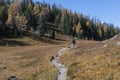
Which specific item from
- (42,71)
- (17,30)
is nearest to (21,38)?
(17,30)

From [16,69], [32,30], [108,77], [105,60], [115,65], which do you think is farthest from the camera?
[32,30]

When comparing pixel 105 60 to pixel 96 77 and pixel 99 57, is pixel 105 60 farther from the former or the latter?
pixel 96 77

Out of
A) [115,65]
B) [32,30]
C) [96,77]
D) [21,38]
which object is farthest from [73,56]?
[32,30]

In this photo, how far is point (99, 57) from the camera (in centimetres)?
4506

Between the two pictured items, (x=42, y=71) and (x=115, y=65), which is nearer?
(x=115, y=65)

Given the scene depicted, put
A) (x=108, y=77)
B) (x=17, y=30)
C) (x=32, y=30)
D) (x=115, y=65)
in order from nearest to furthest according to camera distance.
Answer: (x=108, y=77) → (x=115, y=65) → (x=17, y=30) → (x=32, y=30)

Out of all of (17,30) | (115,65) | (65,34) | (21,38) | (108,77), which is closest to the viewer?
(108,77)

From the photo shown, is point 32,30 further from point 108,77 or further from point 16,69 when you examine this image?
point 108,77

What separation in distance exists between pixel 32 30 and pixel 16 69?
116108 mm

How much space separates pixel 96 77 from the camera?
34062 millimetres

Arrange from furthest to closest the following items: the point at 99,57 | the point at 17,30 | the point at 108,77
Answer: the point at 17,30 < the point at 99,57 < the point at 108,77

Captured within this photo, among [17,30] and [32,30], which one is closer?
[17,30]

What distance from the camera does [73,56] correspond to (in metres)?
56.8

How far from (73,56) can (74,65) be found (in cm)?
1168
